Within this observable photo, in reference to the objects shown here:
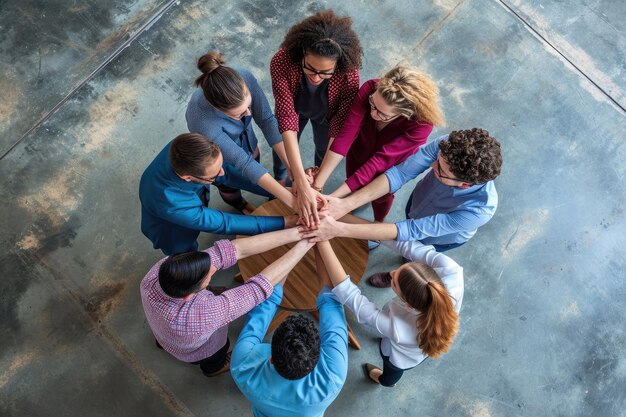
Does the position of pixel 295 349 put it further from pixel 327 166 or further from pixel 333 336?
pixel 327 166

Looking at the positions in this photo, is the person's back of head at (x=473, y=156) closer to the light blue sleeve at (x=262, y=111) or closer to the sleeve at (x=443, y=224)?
the sleeve at (x=443, y=224)

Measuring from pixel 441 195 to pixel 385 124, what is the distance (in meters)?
0.49

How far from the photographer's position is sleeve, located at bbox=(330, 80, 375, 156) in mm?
2559

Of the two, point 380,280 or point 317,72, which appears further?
point 380,280

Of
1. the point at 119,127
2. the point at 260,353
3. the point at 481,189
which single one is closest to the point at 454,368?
the point at 481,189

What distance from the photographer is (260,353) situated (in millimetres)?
2107

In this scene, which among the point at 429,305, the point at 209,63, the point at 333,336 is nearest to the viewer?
the point at 429,305

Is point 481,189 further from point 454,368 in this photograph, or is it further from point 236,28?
point 236,28

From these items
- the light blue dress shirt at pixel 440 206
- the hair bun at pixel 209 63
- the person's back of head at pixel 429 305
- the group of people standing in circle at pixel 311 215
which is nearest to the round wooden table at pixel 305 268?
the group of people standing in circle at pixel 311 215

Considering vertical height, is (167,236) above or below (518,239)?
above

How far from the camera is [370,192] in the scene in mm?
2695

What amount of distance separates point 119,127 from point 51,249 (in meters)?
1.06

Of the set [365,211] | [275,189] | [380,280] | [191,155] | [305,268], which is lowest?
[380,280]

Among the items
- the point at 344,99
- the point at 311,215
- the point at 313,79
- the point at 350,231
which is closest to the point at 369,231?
the point at 350,231
